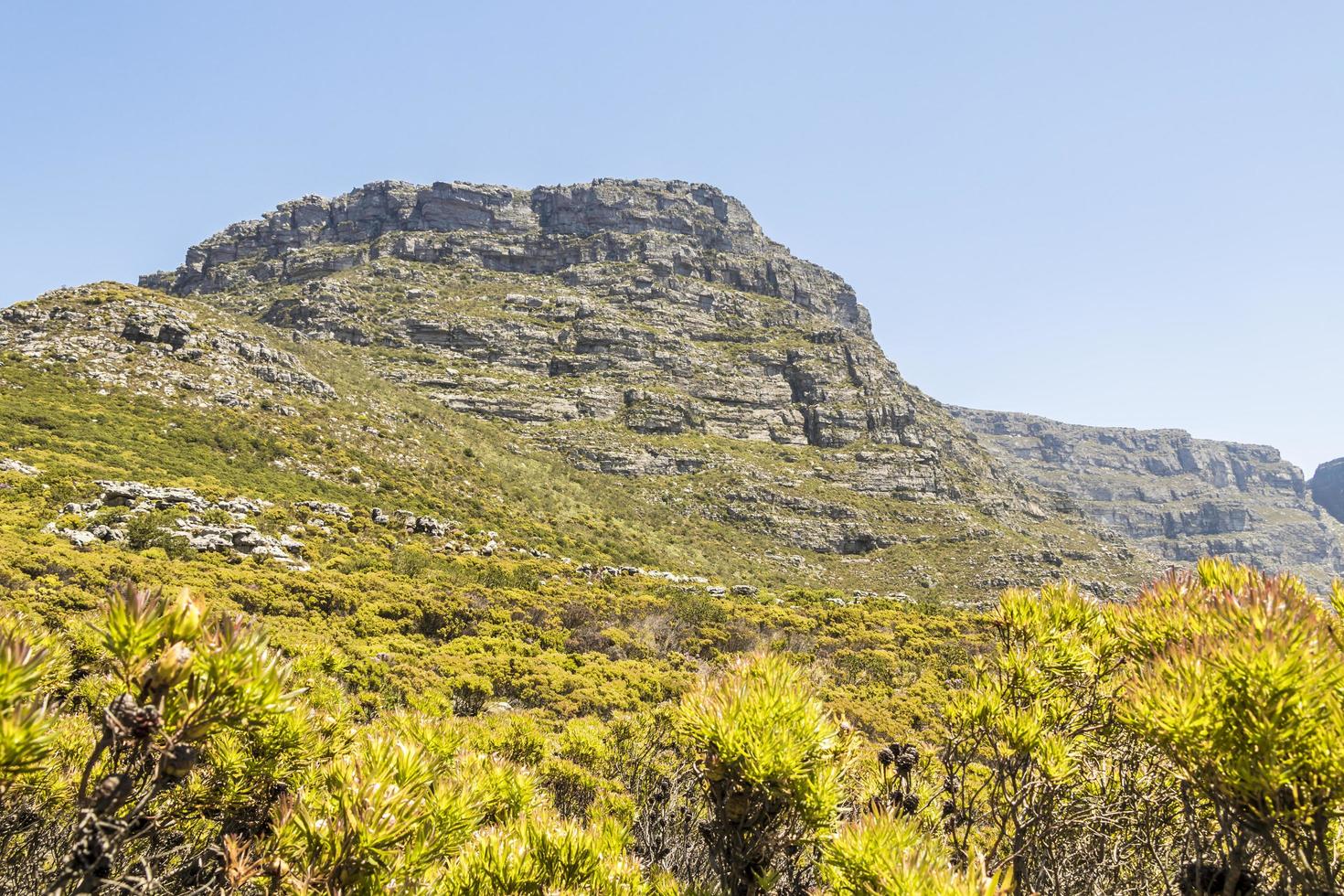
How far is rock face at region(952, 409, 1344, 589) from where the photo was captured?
5679 inches

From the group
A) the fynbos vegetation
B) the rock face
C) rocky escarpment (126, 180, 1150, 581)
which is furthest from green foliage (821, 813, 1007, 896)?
the rock face

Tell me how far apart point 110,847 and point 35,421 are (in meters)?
31.5

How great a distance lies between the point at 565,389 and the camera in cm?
6244

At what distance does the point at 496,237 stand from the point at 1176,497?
191066mm

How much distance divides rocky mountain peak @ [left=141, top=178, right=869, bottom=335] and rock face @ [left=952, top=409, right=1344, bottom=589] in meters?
111

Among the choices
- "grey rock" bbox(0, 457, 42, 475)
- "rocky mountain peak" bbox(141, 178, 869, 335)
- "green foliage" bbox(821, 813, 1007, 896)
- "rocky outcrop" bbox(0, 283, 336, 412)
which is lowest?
"grey rock" bbox(0, 457, 42, 475)

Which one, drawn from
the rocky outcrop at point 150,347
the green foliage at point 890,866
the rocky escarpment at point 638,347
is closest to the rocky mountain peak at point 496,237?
the rocky escarpment at point 638,347


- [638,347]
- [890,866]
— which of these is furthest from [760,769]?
[638,347]

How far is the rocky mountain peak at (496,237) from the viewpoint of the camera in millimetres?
85938

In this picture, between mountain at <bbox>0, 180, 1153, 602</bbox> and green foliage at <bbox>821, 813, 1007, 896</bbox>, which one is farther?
mountain at <bbox>0, 180, 1153, 602</bbox>

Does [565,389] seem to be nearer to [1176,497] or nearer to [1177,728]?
[1177,728]

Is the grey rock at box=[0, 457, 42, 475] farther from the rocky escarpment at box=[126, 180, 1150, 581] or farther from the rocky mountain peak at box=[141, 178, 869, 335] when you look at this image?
the rocky mountain peak at box=[141, 178, 869, 335]

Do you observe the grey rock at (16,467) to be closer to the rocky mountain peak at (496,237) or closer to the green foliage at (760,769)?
the green foliage at (760,769)

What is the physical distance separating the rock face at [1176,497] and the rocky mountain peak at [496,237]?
11142cm
